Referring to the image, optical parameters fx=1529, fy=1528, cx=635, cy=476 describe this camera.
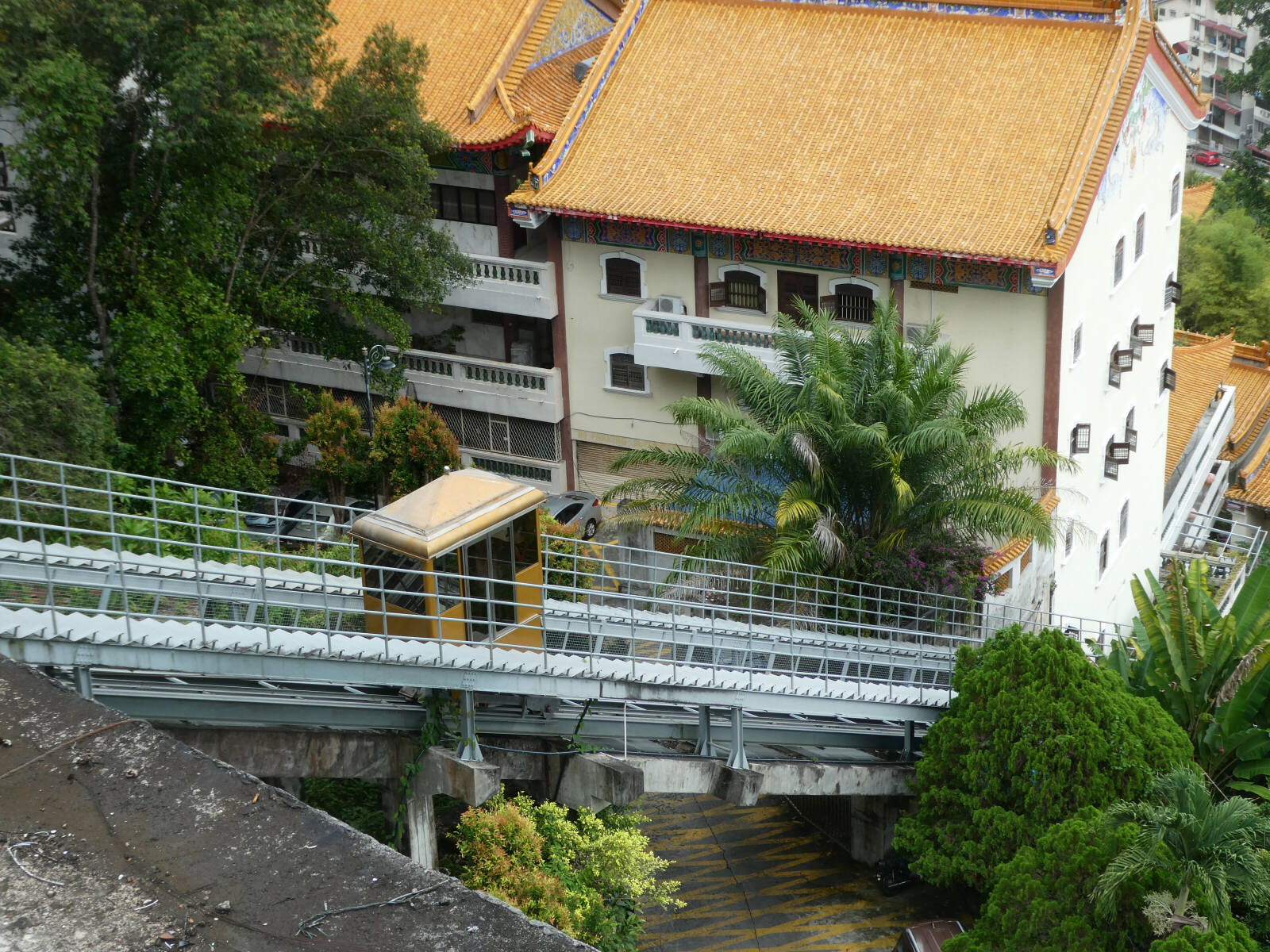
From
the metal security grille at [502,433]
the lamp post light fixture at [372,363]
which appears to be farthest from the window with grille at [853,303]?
the lamp post light fixture at [372,363]

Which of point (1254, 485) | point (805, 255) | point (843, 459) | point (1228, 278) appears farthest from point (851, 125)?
point (1228, 278)

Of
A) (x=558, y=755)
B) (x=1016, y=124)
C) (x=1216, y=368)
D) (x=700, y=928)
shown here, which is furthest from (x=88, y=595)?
(x=1216, y=368)

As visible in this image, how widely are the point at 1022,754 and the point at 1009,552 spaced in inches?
346

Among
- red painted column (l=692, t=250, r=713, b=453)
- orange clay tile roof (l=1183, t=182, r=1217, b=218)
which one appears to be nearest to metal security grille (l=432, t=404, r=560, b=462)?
red painted column (l=692, t=250, r=713, b=453)

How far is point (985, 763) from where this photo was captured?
70.0 ft

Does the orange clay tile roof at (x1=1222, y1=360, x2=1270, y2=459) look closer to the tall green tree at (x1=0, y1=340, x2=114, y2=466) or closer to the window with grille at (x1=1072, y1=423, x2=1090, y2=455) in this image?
the window with grille at (x1=1072, y1=423, x2=1090, y2=455)

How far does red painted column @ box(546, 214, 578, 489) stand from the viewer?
34.5 metres

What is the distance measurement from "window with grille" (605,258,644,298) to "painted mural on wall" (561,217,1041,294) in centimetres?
48

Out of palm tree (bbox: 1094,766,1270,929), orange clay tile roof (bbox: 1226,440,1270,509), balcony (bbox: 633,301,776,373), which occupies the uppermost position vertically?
balcony (bbox: 633,301,776,373)

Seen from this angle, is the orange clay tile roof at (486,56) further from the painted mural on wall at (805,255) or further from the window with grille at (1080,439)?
the window with grille at (1080,439)

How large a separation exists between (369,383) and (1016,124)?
1467 centimetres

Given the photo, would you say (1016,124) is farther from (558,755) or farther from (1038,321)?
(558,755)

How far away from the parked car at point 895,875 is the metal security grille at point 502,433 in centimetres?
1458

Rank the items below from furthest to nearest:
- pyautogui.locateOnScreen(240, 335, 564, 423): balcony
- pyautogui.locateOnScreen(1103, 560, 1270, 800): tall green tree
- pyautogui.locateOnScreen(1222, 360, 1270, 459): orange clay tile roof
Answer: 1. pyautogui.locateOnScreen(1222, 360, 1270, 459): orange clay tile roof
2. pyautogui.locateOnScreen(240, 335, 564, 423): balcony
3. pyautogui.locateOnScreen(1103, 560, 1270, 800): tall green tree
